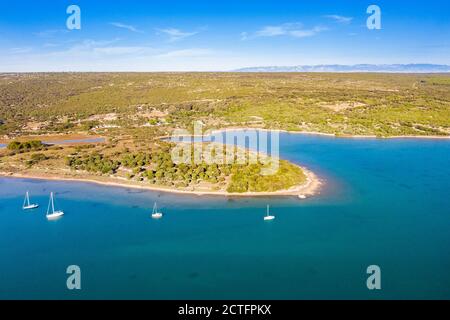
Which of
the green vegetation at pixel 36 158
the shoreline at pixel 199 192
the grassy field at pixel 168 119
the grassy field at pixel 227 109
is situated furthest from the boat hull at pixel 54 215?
the grassy field at pixel 227 109

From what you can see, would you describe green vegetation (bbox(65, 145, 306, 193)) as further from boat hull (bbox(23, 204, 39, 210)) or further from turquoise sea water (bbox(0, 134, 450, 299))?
boat hull (bbox(23, 204, 39, 210))

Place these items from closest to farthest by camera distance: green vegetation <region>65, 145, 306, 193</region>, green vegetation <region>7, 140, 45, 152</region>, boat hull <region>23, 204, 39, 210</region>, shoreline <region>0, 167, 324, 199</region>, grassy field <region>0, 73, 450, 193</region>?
boat hull <region>23, 204, 39, 210</region>, shoreline <region>0, 167, 324, 199</region>, green vegetation <region>65, 145, 306, 193</region>, grassy field <region>0, 73, 450, 193</region>, green vegetation <region>7, 140, 45, 152</region>

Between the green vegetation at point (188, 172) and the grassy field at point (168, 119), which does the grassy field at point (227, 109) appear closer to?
the grassy field at point (168, 119)

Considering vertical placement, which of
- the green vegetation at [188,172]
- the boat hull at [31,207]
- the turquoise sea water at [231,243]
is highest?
the green vegetation at [188,172]

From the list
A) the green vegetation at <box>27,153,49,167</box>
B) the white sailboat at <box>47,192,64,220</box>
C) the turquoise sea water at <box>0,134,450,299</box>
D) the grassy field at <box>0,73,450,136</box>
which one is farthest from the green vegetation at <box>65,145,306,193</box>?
the grassy field at <box>0,73,450,136</box>

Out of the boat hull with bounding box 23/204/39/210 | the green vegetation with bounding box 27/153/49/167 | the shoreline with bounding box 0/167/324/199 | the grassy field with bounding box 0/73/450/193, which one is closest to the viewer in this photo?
the boat hull with bounding box 23/204/39/210

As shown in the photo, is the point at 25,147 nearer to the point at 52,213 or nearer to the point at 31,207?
the point at 31,207

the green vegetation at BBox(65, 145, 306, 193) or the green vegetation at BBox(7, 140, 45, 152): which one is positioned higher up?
the green vegetation at BBox(7, 140, 45, 152)

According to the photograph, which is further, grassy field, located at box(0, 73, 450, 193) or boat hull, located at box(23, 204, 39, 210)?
grassy field, located at box(0, 73, 450, 193)

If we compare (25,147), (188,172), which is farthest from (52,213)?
(25,147)
